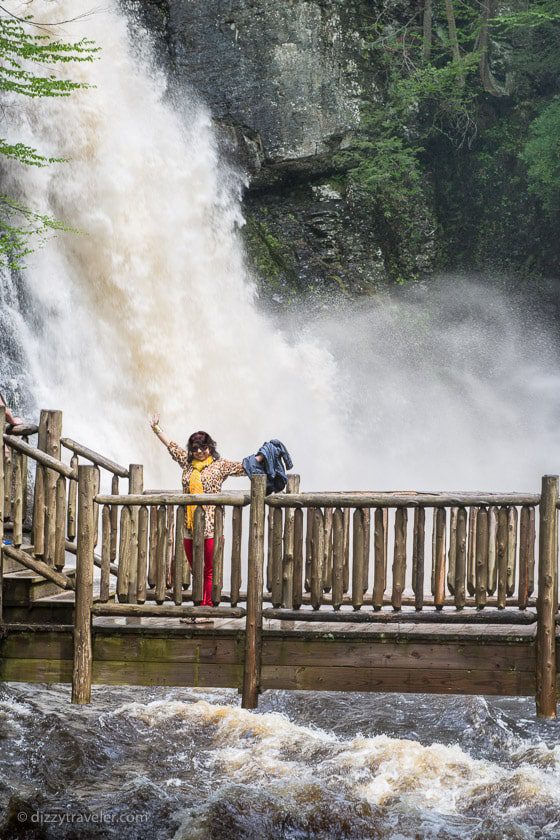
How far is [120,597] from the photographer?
7.61 m

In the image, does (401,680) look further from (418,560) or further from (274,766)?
(274,766)

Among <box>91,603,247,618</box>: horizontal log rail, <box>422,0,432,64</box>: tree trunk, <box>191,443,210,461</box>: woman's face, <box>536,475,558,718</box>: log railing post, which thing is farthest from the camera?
<box>422,0,432,64</box>: tree trunk

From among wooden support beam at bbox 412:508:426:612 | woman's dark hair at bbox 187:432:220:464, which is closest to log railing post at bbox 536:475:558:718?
wooden support beam at bbox 412:508:426:612

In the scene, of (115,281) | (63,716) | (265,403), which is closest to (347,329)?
(265,403)

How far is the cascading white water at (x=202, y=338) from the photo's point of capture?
58.6 ft

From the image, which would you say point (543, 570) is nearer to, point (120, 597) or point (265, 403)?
point (120, 597)

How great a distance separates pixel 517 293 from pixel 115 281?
10.0 m

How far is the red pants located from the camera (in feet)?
25.4

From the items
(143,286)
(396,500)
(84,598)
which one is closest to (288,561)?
(396,500)

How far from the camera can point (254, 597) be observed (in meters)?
7.36

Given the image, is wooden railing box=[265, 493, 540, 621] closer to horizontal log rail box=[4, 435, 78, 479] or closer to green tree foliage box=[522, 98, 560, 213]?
horizontal log rail box=[4, 435, 78, 479]

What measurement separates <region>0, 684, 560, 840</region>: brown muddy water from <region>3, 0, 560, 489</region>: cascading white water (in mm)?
8210

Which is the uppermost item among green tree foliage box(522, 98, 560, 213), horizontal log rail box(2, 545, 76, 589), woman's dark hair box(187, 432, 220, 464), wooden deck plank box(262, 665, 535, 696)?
green tree foliage box(522, 98, 560, 213)

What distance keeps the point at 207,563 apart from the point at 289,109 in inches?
640
